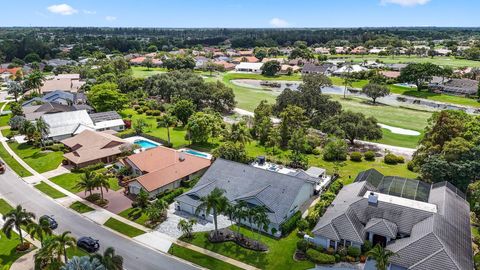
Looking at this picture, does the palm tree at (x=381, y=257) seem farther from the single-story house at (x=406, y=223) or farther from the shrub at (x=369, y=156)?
the shrub at (x=369, y=156)

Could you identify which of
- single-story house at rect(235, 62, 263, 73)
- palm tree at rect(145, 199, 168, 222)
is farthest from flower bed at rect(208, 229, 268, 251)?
single-story house at rect(235, 62, 263, 73)

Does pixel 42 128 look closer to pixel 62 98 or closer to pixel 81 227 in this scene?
pixel 81 227

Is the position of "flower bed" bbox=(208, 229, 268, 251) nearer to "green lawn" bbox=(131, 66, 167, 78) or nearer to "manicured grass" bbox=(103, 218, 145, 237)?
"manicured grass" bbox=(103, 218, 145, 237)

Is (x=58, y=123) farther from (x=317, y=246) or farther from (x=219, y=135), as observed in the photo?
(x=317, y=246)

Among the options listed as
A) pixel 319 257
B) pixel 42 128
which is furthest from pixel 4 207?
pixel 319 257

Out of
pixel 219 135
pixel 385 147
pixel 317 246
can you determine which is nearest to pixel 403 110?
pixel 385 147
